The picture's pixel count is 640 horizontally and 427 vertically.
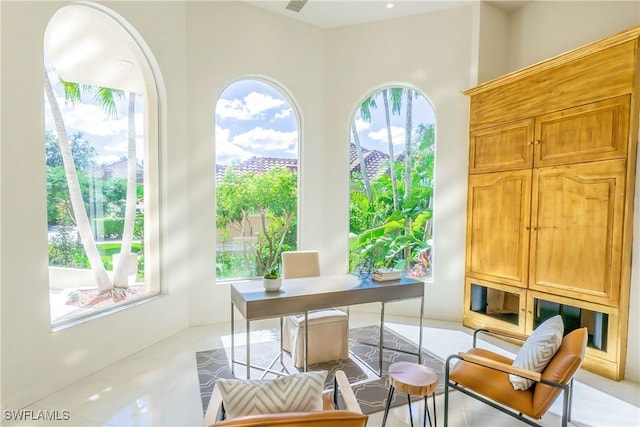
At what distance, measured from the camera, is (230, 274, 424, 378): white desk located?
2.61 m

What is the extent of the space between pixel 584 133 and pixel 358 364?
2862 millimetres

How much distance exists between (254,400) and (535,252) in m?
3.19

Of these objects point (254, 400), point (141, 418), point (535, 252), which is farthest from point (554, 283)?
point (141, 418)

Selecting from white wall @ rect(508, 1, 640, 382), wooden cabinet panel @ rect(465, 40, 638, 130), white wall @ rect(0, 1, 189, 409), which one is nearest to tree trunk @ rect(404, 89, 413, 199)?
wooden cabinet panel @ rect(465, 40, 638, 130)

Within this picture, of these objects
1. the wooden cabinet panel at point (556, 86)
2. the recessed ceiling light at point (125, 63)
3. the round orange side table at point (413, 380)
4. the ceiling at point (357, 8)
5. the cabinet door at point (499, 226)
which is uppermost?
the ceiling at point (357, 8)

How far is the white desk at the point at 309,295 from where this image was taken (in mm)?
2613

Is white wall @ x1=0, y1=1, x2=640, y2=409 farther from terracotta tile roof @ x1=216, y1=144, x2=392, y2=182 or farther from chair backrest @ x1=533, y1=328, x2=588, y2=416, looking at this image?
chair backrest @ x1=533, y1=328, x2=588, y2=416

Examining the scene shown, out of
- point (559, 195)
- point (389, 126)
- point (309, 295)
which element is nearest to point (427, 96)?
point (389, 126)

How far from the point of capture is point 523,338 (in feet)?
7.96

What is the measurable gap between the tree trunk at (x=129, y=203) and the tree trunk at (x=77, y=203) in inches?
7.5

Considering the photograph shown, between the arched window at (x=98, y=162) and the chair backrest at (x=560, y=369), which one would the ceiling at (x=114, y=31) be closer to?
the arched window at (x=98, y=162)

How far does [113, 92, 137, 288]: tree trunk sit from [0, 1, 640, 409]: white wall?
0.30m

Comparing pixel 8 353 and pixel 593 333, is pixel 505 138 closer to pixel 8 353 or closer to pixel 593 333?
pixel 593 333

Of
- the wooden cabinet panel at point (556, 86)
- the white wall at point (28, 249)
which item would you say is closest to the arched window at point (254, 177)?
the white wall at point (28, 249)
